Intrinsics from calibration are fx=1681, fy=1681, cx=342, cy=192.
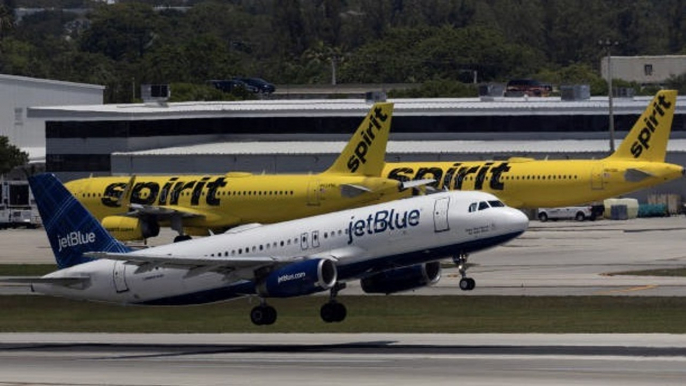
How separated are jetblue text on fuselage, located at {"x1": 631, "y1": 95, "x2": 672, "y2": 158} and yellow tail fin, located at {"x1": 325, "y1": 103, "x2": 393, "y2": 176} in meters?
16.8

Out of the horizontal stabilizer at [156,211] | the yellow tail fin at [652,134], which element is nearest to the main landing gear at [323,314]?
the horizontal stabilizer at [156,211]

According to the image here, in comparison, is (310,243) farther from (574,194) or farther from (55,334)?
(574,194)

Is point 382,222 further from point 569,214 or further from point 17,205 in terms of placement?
point 17,205

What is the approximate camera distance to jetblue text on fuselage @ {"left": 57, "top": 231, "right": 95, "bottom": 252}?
5709cm

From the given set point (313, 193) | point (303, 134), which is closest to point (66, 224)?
point (313, 193)

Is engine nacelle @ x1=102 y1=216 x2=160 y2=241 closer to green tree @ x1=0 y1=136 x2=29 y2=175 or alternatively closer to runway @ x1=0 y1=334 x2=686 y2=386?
green tree @ x1=0 y1=136 x2=29 y2=175

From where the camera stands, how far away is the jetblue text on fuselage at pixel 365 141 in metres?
98.6

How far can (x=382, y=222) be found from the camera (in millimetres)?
53969

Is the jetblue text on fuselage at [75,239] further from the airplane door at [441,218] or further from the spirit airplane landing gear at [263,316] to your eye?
the airplane door at [441,218]

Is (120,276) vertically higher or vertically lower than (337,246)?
lower

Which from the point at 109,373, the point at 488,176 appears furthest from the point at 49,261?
the point at 109,373

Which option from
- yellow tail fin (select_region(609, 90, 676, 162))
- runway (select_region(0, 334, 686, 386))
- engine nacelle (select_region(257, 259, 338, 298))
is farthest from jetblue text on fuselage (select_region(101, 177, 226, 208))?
engine nacelle (select_region(257, 259, 338, 298))

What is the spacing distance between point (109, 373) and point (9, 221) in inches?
3516

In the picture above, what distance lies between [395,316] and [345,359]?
15770 millimetres
